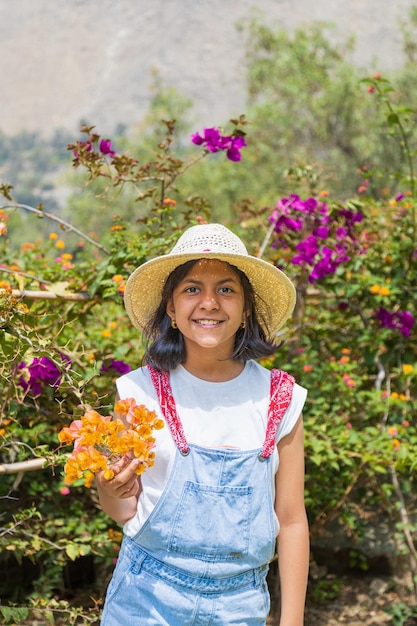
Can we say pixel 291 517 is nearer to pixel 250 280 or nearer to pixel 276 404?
pixel 276 404

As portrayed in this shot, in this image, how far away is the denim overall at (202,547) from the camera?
1367 mm

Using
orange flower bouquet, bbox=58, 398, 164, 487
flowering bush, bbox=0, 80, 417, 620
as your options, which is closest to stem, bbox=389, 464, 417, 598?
flowering bush, bbox=0, 80, 417, 620

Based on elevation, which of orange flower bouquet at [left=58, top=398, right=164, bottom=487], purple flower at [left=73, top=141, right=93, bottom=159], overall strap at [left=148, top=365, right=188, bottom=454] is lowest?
orange flower bouquet at [left=58, top=398, right=164, bottom=487]

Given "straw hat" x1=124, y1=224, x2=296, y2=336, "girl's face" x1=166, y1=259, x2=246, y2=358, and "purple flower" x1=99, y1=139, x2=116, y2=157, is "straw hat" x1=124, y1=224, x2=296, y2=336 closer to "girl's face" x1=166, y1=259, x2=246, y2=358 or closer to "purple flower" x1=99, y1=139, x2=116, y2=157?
"girl's face" x1=166, y1=259, x2=246, y2=358

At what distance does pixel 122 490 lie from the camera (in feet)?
4.31

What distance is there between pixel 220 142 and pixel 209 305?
4.36ft

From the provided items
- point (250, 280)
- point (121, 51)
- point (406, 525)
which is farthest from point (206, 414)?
point (121, 51)

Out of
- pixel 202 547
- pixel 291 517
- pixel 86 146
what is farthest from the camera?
pixel 86 146

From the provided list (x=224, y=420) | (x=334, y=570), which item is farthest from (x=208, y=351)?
(x=334, y=570)

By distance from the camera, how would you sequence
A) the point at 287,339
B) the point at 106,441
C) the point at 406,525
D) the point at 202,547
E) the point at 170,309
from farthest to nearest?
the point at 287,339, the point at 406,525, the point at 170,309, the point at 202,547, the point at 106,441

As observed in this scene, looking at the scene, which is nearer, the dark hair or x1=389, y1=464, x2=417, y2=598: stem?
the dark hair

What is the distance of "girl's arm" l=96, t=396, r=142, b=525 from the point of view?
4.22ft

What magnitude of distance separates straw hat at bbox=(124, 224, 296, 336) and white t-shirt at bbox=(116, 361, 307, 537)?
0.17 meters

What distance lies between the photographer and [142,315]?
66.1 inches
